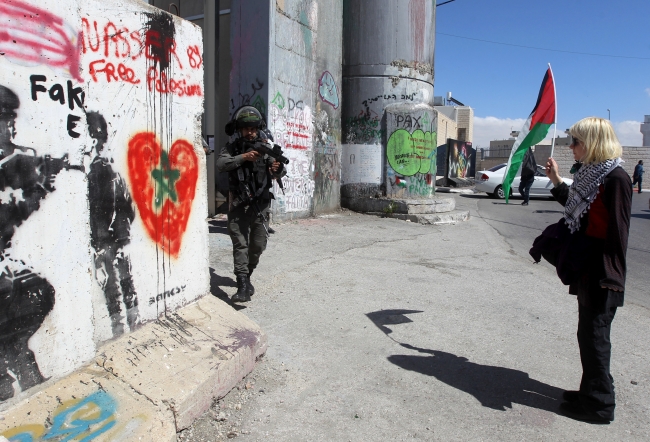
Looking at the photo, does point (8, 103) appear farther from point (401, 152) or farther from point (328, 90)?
point (401, 152)

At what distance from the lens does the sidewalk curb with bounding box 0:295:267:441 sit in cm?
225

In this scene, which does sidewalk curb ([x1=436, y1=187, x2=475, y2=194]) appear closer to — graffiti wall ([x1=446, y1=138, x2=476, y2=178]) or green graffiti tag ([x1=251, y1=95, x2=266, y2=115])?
graffiti wall ([x1=446, y1=138, x2=476, y2=178])

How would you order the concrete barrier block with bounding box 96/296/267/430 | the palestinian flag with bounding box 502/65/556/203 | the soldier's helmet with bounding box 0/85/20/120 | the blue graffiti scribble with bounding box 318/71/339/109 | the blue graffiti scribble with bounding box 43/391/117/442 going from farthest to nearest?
1. the blue graffiti scribble with bounding box 318/71/339/109
2. the palestinian flag with bounding box 502/65/556/203
3. the concrete barrier block with bounding box 96/296/267/430
4. the blue graffiti scribble with bounding box 43/391/117/442
5. the soldier's helmet with bounding box 0/85/20/120

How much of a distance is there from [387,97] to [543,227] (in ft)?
15.1

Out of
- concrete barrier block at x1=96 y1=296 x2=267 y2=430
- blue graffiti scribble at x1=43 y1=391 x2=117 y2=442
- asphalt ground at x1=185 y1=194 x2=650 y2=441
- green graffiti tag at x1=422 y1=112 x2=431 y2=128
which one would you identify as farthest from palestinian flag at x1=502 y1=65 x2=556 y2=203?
green graffiti tag at x1=422 y1=112 x2=431 y2=128

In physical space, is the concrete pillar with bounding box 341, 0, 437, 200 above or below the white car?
above

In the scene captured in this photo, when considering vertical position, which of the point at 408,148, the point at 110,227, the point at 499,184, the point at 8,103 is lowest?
the point at 499,184

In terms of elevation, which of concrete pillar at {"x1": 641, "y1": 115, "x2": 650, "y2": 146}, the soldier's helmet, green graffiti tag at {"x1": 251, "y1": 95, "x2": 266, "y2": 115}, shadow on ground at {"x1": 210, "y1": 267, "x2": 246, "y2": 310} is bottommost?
shadow on ground at {"x1": 210, "y1": 267, "x2": 246, "y2": 310}

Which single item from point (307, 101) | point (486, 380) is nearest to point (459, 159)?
point (307, 101)

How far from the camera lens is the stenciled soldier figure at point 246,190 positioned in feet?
14.0

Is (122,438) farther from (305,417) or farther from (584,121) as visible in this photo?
(584,121)

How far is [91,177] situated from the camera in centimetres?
267

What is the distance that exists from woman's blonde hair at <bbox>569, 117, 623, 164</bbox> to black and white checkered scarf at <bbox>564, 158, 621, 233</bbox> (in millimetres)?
36

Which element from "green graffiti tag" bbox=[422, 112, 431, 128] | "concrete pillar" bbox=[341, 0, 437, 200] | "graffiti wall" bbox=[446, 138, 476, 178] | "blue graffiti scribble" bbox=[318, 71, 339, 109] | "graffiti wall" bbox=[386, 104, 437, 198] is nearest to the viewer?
"blue graffiti scribble" bbox=[318, 71, 339, 109]
